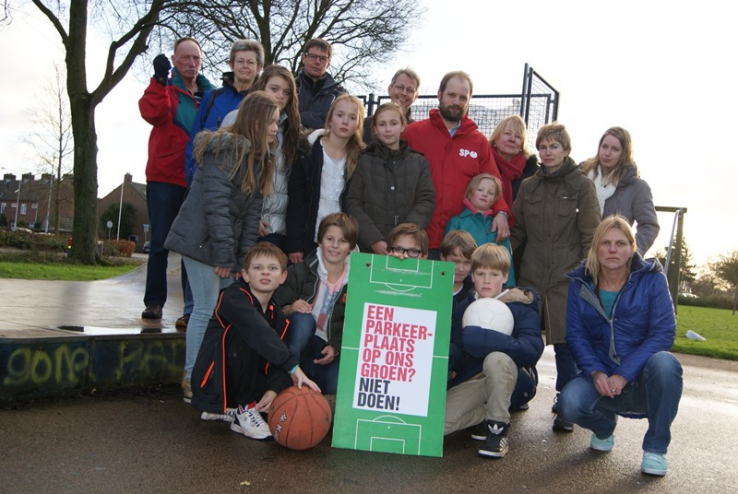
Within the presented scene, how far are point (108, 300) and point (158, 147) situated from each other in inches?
121

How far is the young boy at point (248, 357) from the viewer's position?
167 inches

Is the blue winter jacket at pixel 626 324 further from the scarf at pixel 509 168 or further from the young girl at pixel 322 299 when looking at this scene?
the scarf at pixel 509 168

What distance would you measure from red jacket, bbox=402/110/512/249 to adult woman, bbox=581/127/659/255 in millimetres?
864

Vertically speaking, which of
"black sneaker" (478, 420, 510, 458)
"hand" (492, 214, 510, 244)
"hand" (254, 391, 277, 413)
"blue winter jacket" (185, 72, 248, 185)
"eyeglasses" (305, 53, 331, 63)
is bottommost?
"black sneaker" (478, 420, 510, 458)

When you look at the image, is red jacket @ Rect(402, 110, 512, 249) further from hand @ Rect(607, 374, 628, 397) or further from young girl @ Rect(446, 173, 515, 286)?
hand @ Rect(607, 374, 628, 397)

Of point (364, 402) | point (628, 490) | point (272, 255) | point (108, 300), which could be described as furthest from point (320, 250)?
point (108, 300)

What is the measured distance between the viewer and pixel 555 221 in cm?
548

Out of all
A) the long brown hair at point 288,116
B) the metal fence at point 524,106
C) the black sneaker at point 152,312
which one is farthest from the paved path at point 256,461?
the metal fence at point 524,106

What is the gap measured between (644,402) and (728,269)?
5609 cm

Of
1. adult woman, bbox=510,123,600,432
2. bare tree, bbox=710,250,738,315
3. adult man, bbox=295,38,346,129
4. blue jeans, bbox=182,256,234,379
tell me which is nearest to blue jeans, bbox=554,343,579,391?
adult woman, bbox=510,123,600,432

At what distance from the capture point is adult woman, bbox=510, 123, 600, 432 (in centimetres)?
539

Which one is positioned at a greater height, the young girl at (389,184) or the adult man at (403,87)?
the adult man at (403,87)

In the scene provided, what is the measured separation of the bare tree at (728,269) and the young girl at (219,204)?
53049 millimetres

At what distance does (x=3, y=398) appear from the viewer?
440cm
